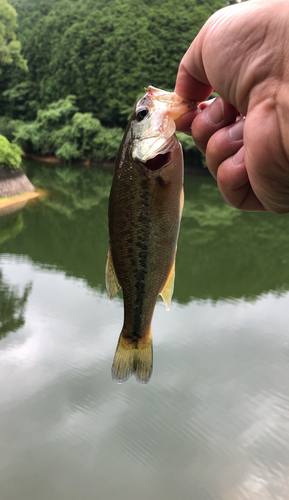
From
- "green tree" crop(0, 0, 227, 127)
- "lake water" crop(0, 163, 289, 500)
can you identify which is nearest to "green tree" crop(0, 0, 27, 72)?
"green tree" crop(0, 0, 227, 127)

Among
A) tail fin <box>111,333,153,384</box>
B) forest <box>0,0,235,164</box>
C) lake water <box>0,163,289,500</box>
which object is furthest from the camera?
forest <box>0,0,235,164</box>

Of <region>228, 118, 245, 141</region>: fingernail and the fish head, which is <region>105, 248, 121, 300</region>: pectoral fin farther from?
<region>228, 118, 245, 141</region>: fingernail

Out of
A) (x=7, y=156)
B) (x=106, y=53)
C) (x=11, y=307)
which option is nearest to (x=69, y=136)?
(x=106, y=53)

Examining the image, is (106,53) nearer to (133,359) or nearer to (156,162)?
(156,162)

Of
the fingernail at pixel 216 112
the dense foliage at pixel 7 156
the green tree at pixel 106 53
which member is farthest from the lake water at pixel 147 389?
the green tree at pixel 106 53

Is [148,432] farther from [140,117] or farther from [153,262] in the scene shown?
[140,117]

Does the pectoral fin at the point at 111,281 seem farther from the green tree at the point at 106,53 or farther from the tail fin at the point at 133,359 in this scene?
the green tree at the point at 106,53
